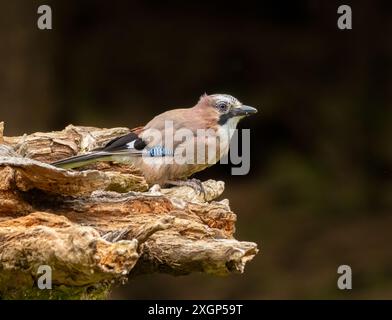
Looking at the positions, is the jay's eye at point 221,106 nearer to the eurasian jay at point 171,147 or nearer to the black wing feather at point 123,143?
the eurasian jay at point 171,147

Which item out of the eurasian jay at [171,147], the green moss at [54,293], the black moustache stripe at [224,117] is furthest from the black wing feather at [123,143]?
the green moss at [54,293]

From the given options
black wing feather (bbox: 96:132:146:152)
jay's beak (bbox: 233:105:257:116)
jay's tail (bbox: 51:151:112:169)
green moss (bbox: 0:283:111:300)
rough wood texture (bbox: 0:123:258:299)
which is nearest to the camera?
rough wood texture (bbox: 0:123:258:299)

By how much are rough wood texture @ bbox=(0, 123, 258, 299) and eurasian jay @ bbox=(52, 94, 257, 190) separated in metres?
0.53

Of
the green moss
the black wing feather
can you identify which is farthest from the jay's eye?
the green moss

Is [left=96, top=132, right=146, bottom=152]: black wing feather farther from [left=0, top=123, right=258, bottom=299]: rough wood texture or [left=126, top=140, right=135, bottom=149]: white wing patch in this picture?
[left=0, top=123, right=258, bottom=299]: rough wood texture

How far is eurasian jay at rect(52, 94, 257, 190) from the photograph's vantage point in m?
3.83

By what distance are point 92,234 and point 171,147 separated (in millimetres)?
1381

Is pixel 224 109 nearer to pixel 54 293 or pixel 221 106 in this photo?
pixel 221 106

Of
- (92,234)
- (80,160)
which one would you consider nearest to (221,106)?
(80,160)

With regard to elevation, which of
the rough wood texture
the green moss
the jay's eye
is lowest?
the green moss

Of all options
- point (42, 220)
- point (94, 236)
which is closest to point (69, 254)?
point (94, 236)

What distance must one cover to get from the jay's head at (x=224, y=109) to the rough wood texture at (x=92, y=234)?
2.76 feet

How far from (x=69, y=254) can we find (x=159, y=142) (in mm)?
1440

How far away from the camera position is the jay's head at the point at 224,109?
4.08 m
